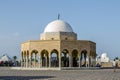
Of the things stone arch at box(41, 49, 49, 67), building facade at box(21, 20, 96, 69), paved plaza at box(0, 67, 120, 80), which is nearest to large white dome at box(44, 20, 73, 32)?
building facade at box(21, 20, 96, 69)

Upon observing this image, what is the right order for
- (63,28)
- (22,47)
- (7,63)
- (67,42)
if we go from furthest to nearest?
(7,63), (22,47), (63,28), (67,42)

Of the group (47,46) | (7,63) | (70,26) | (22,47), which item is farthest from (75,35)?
(7,63)

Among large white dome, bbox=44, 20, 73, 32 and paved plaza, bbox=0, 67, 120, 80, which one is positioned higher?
large white dome, bbox=44, 20, 73, 32

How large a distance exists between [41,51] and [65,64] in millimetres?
5010

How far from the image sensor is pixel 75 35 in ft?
149

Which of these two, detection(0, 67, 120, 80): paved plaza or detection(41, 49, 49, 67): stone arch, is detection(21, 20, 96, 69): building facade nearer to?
detection(41, 49, 49, 67): stone arch

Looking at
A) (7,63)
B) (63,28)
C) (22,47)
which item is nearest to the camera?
(63,28)

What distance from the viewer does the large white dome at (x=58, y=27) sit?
44.7m

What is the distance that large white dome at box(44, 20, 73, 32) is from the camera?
1759 inches

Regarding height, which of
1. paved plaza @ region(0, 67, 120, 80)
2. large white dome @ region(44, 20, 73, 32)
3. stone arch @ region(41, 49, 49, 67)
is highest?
large white dome @ region(44, 20, 73, 32)

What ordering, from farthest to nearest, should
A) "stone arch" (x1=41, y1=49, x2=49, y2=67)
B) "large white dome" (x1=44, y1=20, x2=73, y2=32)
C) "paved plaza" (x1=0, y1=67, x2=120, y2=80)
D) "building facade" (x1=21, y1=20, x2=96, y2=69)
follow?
"stone arch" (x1=41, y1=49, x2=49, y2=67) → "large white dome" (x1=44, y1=20, x2=73, y2=32) → "building facade" (x1=21, y1=20, x2=96, y2=69) → "paved plaza" (x1=0, y1=67, x2=120, y2=80)

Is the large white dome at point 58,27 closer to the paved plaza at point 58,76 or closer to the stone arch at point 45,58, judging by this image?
the stone arch at point 45,58

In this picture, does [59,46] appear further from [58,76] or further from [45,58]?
[58,76]

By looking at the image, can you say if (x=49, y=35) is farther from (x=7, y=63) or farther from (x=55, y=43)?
(x=7, y=63)
